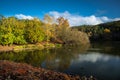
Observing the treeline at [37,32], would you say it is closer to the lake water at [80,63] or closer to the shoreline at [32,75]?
the lake water at [80,63]

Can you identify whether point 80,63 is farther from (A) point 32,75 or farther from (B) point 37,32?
(B) point 37,32

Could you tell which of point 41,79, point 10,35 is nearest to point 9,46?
point 10,35

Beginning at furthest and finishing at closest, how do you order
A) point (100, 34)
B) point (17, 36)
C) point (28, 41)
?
1. point (100, 34)
2. point (28, 41)
3. point (17, 36)

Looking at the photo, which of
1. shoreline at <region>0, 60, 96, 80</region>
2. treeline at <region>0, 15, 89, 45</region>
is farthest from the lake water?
treeline at <region>0, 15, 89, 45</region>

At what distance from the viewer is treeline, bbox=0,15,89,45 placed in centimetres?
5899

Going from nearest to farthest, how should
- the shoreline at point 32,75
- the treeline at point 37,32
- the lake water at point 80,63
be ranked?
the shoreline at point 32,75 → the lake water at point 80,63 → the treeline at point 37,32

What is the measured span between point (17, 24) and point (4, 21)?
4.80 metres

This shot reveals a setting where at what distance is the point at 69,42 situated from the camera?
79.4 m

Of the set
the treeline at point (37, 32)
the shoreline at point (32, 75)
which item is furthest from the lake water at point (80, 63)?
the treeline at point (37, 32)

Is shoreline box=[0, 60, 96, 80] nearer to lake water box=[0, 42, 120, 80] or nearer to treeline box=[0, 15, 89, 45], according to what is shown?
lake water box=[0, 42, 120, 80]

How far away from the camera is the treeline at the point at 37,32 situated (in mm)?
58994

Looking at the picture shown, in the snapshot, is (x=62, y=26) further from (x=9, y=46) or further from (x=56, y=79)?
(x=56, y=79)

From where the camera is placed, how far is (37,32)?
6706 centimetres

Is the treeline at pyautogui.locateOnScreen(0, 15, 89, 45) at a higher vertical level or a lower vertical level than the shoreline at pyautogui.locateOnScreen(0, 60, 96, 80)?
higher
